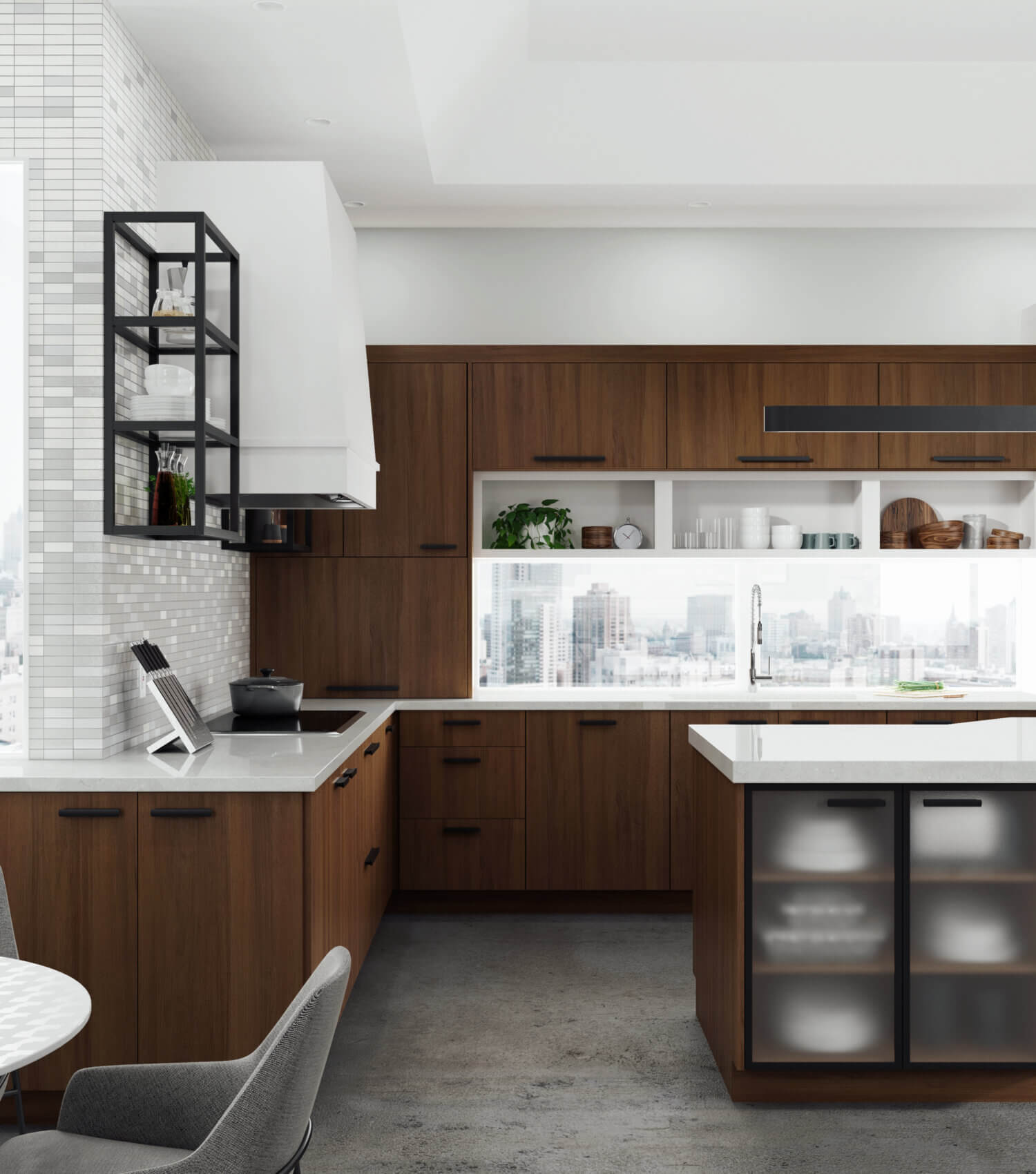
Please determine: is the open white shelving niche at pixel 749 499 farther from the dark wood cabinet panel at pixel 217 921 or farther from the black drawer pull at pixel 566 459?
the dark wood cabinet panel at pixel 217 921

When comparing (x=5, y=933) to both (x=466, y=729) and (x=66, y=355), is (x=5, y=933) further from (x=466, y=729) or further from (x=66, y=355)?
(x=466, y=729)

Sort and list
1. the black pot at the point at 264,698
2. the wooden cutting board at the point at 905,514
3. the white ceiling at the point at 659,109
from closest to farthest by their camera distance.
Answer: the white ceiling at the point at 659,109
the black pot at the point at 264,698
the wooden cutting board at the point at 905,514

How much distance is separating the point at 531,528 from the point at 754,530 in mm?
1026

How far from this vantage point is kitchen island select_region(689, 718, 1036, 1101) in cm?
254

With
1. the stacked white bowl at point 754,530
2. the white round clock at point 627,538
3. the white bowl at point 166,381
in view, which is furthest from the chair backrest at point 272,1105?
the stacked white bowl at point 754,530

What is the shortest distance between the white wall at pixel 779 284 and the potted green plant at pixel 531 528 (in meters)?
0.88

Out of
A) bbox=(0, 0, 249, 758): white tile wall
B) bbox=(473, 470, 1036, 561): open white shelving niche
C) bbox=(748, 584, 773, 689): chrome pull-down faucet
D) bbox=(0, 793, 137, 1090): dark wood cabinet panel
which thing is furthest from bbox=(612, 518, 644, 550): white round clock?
bbox=(0, 793, 137, 1090): dark wood cabinet panel

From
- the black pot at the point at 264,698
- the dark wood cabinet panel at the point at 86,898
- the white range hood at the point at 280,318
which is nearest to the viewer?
the dark wood cabinet panel at the point at 86,898

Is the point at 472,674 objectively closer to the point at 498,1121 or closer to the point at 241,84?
the point at 498,1121

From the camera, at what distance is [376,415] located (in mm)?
4422

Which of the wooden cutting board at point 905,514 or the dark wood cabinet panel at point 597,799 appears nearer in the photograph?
the dark wood cabinet panel at point 597,799

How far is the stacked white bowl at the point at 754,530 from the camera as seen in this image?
15.0 feet

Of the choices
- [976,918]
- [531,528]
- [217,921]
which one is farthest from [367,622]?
[976,918]

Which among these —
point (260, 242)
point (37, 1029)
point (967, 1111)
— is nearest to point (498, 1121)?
point (967, 1111)
